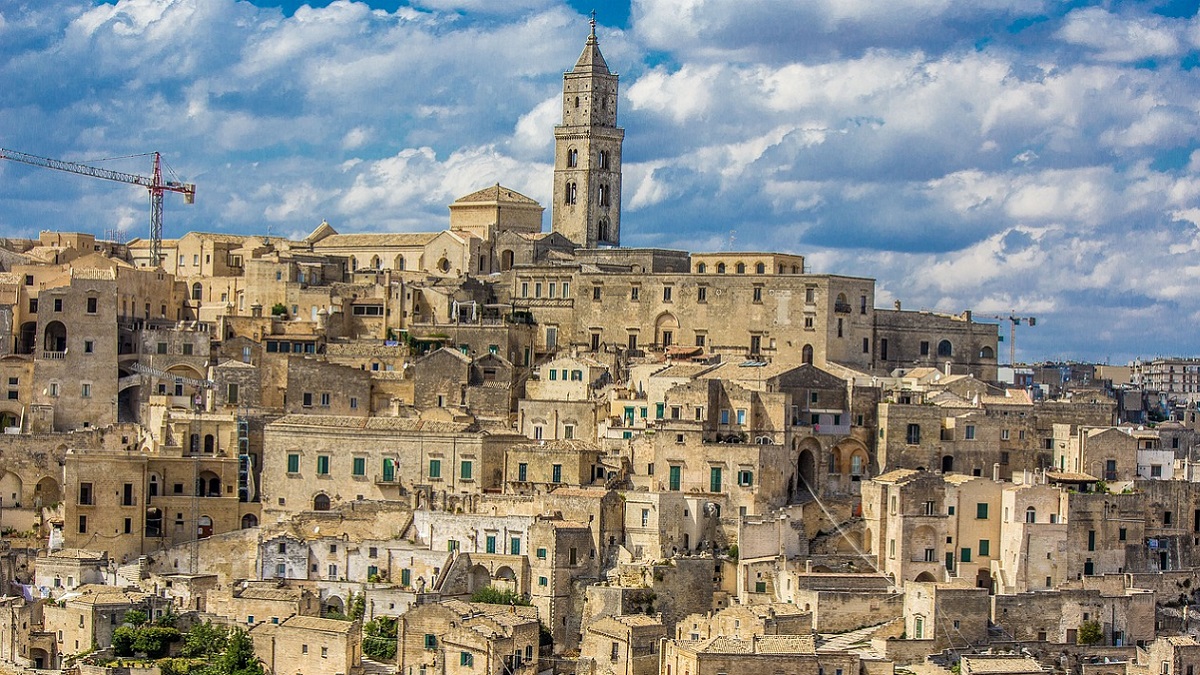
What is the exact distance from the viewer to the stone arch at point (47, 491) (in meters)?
61.3

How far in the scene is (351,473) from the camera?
58.1m

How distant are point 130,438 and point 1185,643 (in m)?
30.7

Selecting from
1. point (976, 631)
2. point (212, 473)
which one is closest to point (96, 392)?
point (212, 473)

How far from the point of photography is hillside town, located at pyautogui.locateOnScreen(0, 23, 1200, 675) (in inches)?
2029

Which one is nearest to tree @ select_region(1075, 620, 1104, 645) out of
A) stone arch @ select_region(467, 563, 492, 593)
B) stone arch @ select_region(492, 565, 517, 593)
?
stone arch @ select_region(492, 565, 517, 593)

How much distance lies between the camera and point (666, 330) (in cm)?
6981

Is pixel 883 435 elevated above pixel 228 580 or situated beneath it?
elevated above

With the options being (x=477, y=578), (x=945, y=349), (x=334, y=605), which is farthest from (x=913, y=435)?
(x=334, y=605)

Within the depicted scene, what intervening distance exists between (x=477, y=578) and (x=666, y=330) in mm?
18757

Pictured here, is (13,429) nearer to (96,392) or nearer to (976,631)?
(96,392)

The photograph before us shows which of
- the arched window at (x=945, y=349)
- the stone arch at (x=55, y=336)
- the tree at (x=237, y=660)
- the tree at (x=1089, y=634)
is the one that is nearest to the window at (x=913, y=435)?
the tree at (x=1089, y=634)

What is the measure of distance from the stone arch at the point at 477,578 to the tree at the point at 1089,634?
1542cm

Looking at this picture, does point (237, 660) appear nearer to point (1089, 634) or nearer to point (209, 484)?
point (209, 484)

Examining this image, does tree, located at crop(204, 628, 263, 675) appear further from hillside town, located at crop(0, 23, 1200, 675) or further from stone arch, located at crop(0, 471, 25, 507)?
stone arch, located at crop(0, 471, 25, 507)
